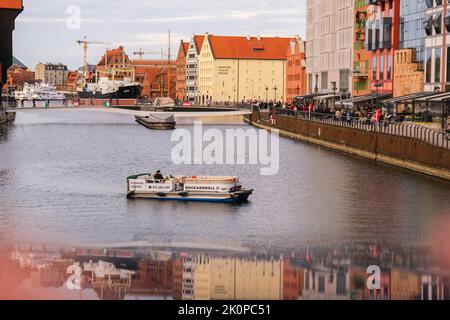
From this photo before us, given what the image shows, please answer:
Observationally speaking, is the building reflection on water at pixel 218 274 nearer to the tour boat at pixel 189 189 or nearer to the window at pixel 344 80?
the tour boat at pixel 189 189

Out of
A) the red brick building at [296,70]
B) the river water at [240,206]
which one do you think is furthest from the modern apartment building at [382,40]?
the red brick building at [296,70]

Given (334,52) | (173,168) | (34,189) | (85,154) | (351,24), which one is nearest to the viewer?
(34,189)

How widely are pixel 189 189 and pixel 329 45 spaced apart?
9621 cm

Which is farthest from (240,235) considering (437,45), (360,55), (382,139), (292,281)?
(360,55)

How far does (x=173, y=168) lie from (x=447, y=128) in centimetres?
1722

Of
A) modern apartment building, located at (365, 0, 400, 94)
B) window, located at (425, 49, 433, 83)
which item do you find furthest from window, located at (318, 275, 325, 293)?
modern apartment building, located at (365, 0, 400, 94)

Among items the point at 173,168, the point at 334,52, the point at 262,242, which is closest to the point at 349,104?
the point at 334,52

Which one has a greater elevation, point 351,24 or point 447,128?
point 351,24

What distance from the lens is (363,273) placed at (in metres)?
28.5

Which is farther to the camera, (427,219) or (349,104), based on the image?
(349,104)

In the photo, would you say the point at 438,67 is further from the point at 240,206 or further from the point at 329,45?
the point at 329,45

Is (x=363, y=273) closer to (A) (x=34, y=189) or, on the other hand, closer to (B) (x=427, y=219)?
(B) (x=427, y=219)

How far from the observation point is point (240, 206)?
43594 millimetres

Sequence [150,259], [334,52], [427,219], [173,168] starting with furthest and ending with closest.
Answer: [334,52] < [173,168] < [427,219] < [150,259]
